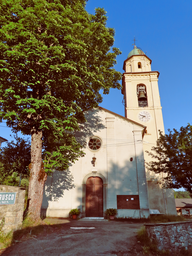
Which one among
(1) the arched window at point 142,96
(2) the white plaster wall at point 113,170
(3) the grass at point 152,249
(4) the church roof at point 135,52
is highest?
(4) the church roof at point 135,52

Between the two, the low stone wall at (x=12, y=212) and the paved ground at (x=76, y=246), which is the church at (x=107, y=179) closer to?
the paved ground at (x=76, y=246)

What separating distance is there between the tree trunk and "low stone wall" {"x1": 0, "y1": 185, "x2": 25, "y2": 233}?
1.48m

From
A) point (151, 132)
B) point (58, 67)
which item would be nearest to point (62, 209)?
point (58, 67)

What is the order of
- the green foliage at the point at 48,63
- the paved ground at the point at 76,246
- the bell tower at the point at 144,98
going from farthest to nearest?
the bell tower at the point at 144,98 → the green foliage at the point at 48,63 → the paved ground at the point at 76,246

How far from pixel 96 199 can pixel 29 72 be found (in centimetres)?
1144

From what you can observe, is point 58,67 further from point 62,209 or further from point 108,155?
point 62,209

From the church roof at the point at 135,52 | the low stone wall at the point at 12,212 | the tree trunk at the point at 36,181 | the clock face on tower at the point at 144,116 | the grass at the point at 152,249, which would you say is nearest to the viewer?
the grass at the point at 152,249

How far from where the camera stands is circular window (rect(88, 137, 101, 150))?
54.7 ft

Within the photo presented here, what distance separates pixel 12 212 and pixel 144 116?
1824 centimetres

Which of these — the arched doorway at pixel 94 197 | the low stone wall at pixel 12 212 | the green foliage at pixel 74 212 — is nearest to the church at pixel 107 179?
the arched doorway at pixel 94 197

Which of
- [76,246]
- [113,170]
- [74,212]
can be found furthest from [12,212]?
[113,170]

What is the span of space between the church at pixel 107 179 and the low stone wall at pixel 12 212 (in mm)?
8050

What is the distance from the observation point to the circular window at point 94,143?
656 inches

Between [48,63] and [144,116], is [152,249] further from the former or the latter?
[144,116]
